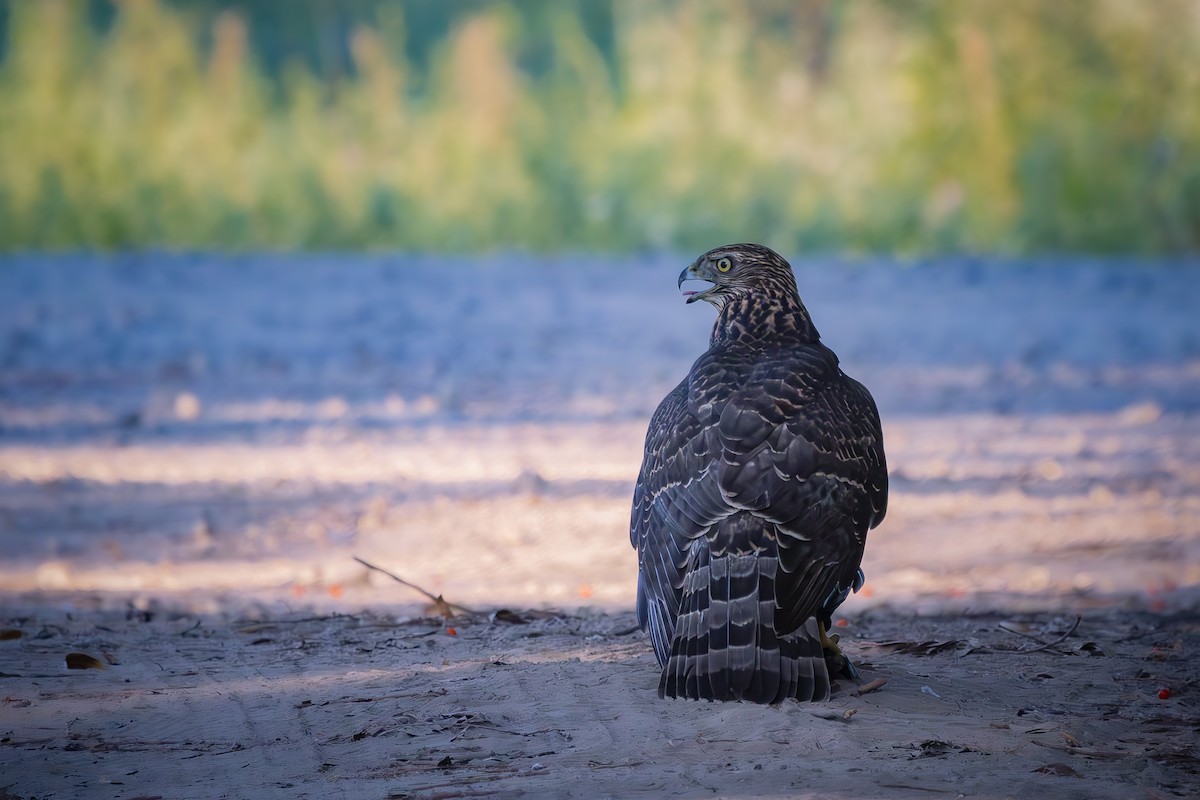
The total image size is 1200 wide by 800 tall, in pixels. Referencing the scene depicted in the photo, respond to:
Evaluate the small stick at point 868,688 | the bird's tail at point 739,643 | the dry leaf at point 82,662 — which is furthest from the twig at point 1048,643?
the dry leaf at point 82,662

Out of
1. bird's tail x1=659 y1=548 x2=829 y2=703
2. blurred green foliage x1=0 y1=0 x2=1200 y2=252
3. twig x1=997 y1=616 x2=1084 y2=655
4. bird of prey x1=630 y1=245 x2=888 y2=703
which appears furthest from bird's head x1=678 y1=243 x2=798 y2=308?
blurred green foliage x1=0 y1=0 x2=1200 y2=252

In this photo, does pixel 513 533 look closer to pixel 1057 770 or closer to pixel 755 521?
pixel 755 521

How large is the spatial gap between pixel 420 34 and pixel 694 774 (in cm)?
1357

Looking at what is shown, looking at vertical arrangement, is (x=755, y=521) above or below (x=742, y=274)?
below

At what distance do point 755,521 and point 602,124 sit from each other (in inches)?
483

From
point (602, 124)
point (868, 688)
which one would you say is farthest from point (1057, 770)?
point (602, 124)

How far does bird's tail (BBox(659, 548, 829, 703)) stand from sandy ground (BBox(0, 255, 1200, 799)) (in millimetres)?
73

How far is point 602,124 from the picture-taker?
15820mm

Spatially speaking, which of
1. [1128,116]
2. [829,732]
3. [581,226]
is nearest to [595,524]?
[829,732]

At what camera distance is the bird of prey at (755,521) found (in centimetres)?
388

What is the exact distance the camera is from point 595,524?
7.41m

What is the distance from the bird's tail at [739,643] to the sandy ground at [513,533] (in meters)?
0.07

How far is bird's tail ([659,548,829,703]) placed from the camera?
3861 mm

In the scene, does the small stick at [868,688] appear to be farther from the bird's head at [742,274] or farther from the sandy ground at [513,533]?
the bird's head at [742,274]
